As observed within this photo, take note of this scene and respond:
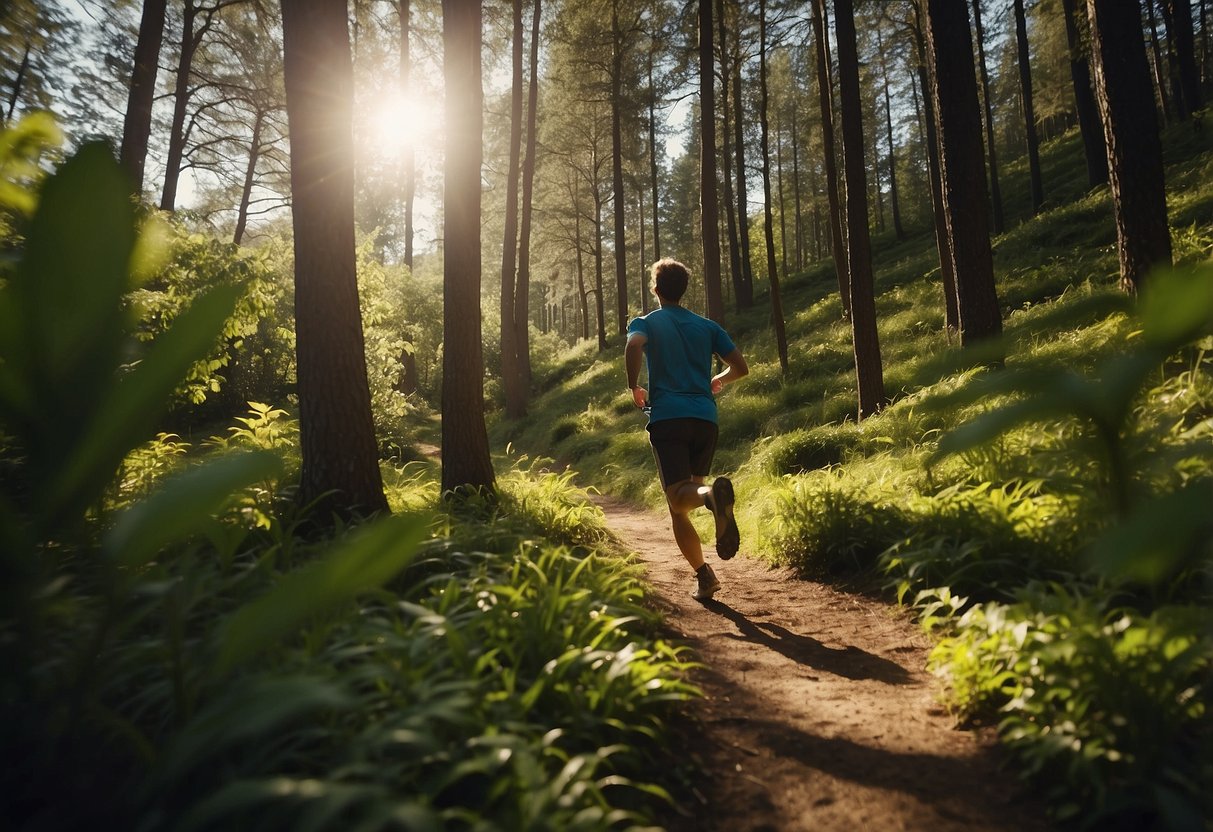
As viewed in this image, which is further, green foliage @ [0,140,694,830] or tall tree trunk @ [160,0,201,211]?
tall tree trunk @ [160,0,201,211]

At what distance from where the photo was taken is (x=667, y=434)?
4539 mm

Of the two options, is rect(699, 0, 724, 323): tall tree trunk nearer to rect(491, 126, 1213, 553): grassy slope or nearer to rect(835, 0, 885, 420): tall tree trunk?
rect(491, 126, 1213, 553): grassy slope

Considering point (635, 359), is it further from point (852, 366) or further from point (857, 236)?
point (852, 366)

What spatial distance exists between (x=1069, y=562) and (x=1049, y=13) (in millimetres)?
26431

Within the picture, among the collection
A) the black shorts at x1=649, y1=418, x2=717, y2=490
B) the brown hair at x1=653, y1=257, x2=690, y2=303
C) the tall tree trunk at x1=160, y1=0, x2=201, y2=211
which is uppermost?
the tall tree trunk at x1=160, y1=0, x2=201, y2=211

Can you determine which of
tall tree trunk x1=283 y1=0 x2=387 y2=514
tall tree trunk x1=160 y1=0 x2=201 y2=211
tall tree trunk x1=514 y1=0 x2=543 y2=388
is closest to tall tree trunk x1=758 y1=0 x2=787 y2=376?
tall tree trunk x1=514 y1=0 x2=543 y2=388

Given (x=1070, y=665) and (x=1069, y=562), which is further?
(x=1069, y=562)

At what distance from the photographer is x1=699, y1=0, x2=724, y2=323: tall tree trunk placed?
1185 centimetres

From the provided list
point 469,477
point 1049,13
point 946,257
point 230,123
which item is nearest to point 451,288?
point 469,477

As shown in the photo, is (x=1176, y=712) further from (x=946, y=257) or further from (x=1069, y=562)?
(x=946, y=257)

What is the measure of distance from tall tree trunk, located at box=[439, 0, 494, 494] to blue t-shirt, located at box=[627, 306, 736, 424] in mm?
1943

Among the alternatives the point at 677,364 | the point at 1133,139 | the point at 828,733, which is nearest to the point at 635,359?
the point at 677,364

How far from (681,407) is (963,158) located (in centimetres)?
488

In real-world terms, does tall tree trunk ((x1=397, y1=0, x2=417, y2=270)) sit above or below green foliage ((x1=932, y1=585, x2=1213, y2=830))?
above
